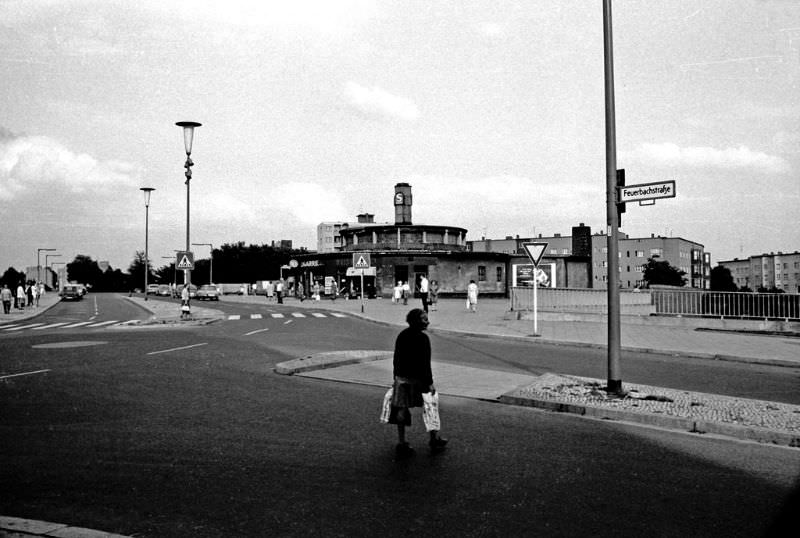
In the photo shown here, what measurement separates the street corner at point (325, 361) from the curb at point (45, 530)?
767 centimetres

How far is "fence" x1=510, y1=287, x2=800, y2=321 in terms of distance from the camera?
2208 cm

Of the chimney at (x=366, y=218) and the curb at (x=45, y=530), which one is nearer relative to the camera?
the curb at (x=45, y=530)

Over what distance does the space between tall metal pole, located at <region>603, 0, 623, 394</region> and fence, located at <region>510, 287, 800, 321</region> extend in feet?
51.8

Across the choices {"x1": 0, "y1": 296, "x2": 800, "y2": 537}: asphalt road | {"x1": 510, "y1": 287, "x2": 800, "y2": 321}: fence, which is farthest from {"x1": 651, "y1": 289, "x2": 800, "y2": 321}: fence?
{"x1": 0, "y1": 296, "x2": 800, "y2": 537}: asphalt road

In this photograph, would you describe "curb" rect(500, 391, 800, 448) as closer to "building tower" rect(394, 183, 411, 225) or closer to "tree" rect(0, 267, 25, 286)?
"tree" rect(0, 267, 25, 286)

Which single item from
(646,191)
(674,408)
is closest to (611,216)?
(646,191)

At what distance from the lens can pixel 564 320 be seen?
26219mm

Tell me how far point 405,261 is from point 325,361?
49151 mm

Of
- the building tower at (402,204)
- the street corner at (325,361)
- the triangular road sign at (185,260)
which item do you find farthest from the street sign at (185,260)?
the building tower at (402,204)

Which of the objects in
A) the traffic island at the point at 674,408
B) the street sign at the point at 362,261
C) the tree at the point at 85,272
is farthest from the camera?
the tree at the point at 85,272

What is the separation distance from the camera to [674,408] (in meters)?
8.45

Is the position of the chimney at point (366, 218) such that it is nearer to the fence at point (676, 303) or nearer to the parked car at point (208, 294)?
the parked car at point (208, 294)

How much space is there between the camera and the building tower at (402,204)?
72562mm

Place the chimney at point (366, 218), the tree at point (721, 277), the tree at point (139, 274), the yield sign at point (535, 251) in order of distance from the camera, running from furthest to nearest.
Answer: the tree at point (139, 274) → the tree at point (721, 277) → the chimney at point (366, 218) → the yield sign at point (535, 251)
